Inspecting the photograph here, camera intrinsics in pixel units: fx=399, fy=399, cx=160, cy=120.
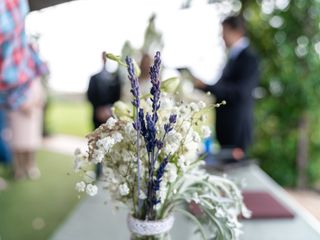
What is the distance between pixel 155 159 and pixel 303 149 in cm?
327

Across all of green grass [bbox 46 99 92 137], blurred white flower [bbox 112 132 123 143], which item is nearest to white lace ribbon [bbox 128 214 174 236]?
blurred white flower [bbox 112 132 123 143]

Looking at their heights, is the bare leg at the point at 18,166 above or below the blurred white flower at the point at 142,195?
below

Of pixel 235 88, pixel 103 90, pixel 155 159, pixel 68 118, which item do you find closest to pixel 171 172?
pixel 155 159

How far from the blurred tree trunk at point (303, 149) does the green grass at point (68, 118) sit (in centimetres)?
365

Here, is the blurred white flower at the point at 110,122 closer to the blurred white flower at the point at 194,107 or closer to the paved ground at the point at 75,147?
the blurred white flower at the point at 194,107

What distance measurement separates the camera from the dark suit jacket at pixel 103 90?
341 centimetres

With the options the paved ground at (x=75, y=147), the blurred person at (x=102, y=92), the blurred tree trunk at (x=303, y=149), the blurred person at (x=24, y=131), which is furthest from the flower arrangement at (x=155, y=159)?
the blurred person at (x=24, y=131)

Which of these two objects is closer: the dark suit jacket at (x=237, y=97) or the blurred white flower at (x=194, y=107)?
the blurred white flower at (x=194, y=107)

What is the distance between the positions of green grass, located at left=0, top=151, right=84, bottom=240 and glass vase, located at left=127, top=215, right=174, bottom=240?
217 cm

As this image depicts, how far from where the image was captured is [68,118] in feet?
26.2

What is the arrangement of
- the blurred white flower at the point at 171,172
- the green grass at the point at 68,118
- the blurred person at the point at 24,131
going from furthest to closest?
the green grass at the point at 68,118
the blurred person at the point at 24,131
the blurred white flower at the point at 171,172

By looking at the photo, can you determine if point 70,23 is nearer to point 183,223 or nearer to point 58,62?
point 58,62

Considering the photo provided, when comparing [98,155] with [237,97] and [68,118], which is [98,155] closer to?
[237,97]

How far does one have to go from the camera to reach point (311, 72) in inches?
140
